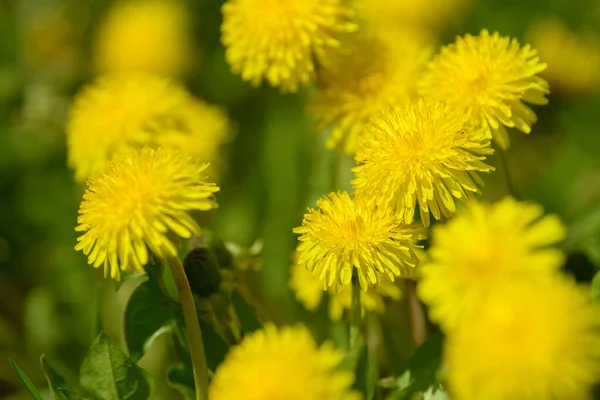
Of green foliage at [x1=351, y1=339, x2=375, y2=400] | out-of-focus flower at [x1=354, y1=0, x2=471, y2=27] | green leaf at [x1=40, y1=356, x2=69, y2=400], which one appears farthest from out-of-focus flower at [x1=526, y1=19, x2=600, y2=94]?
green leaf at [x1=40, y1=356, x2=69, y2=400]

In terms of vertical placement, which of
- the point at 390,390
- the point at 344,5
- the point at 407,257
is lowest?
the point at 390,390

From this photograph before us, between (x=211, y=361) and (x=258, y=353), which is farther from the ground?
(x=258, y=353)

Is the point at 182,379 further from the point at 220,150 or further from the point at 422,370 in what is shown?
the point at 220,150

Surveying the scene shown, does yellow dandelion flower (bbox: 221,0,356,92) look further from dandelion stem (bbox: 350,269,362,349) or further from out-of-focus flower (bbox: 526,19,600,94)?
out-of-focus flower (bbox: 526,19,600,94)

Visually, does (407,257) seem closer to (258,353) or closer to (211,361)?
(258,353)

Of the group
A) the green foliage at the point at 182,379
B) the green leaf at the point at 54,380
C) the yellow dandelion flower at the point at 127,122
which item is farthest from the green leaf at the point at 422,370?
the yellow dandelion flower at the point at 127,122

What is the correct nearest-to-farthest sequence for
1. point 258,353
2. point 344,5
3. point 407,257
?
point 258,353 < point 407,257 < point 344,5

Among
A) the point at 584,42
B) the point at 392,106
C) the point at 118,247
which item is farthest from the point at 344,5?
the point at 584,42
